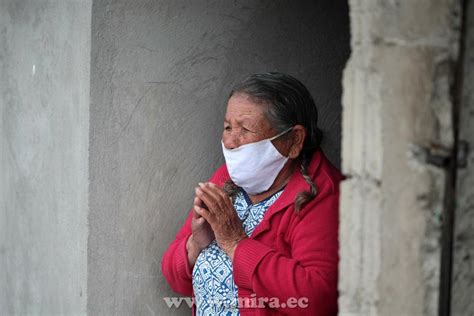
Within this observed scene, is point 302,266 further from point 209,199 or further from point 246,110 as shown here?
point 246,110

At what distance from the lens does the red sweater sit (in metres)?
3.04

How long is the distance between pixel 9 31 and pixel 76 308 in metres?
1.75

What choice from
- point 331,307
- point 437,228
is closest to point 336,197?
point 331,307

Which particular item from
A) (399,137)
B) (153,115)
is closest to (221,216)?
(153,115)

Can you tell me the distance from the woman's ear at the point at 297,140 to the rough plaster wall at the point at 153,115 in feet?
2.02

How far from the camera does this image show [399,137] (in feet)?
7.52

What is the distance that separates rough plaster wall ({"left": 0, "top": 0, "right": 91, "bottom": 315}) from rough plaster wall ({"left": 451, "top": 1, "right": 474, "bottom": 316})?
69.8 inches

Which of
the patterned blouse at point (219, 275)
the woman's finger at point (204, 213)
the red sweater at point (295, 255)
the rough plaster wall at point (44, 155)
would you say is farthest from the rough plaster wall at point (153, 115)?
the red sweater at point (295, 255)

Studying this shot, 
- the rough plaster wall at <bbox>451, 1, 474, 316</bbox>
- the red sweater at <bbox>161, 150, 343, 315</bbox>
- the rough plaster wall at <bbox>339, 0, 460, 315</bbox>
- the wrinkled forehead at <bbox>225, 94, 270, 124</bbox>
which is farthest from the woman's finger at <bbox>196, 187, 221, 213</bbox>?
the rough plaster wall at <bbox>451, 1, 474, 316</bbox>

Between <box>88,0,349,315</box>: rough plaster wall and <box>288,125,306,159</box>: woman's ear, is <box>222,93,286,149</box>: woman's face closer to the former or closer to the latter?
<box>288,125,306,159</box>: woman's ear

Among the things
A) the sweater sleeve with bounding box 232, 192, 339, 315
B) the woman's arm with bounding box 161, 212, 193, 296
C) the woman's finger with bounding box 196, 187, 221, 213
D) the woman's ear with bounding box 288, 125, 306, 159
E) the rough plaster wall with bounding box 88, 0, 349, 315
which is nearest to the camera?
the sweater sleeve with bounding box 232, 192, 339, 315

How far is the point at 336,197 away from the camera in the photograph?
10.6ft

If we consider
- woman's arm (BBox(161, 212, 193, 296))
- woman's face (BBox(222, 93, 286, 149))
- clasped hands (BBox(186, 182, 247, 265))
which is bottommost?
woman's arm (BBox(161, 212, 193, 296))

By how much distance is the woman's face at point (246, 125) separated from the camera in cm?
328
